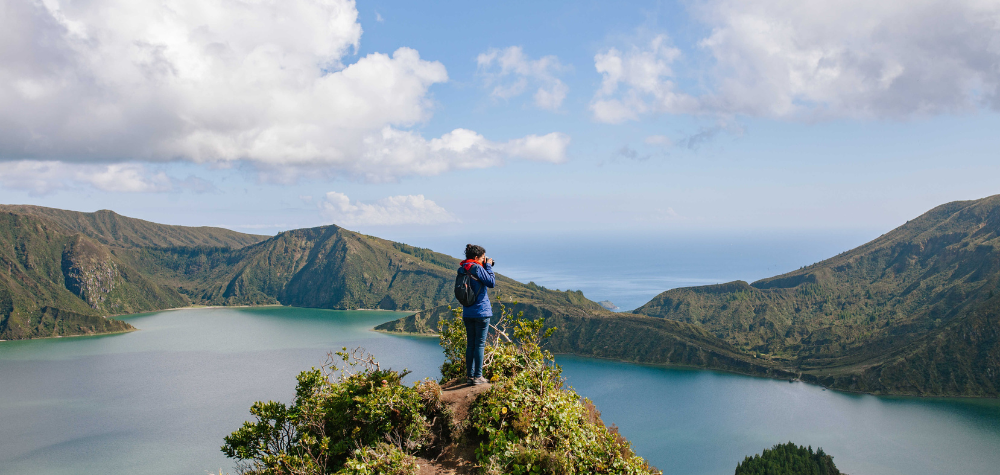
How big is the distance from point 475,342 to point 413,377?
112371 millimetres

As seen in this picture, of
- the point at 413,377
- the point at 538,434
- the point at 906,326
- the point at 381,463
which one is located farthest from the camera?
the point at 906,326

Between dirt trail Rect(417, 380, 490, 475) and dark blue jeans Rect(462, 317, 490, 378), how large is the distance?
1.31ft

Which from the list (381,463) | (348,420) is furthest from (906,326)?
(381,463)

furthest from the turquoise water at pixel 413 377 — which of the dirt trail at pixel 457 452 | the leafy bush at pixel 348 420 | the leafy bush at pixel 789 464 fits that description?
the dirt trail at pixel 457 452

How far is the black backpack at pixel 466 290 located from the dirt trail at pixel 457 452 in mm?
1948

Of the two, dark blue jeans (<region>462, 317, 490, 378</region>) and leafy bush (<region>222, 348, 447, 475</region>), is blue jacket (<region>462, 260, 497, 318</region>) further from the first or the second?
leafy bush (<region>222, 348, 447, 475</region>)

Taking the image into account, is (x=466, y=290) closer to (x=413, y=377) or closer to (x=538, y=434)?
(x=538, y=434)

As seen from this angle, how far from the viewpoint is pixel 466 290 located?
37.7ft

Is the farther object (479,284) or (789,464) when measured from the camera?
(789,464)

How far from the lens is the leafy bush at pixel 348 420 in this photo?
36.1 feet

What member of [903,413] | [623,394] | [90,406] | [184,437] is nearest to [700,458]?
[623,394]

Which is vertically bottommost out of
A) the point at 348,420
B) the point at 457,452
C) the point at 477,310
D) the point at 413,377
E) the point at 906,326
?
the point at 413,377

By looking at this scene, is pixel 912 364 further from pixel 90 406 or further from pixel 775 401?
pixel 90 406

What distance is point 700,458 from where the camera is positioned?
78.0 m
